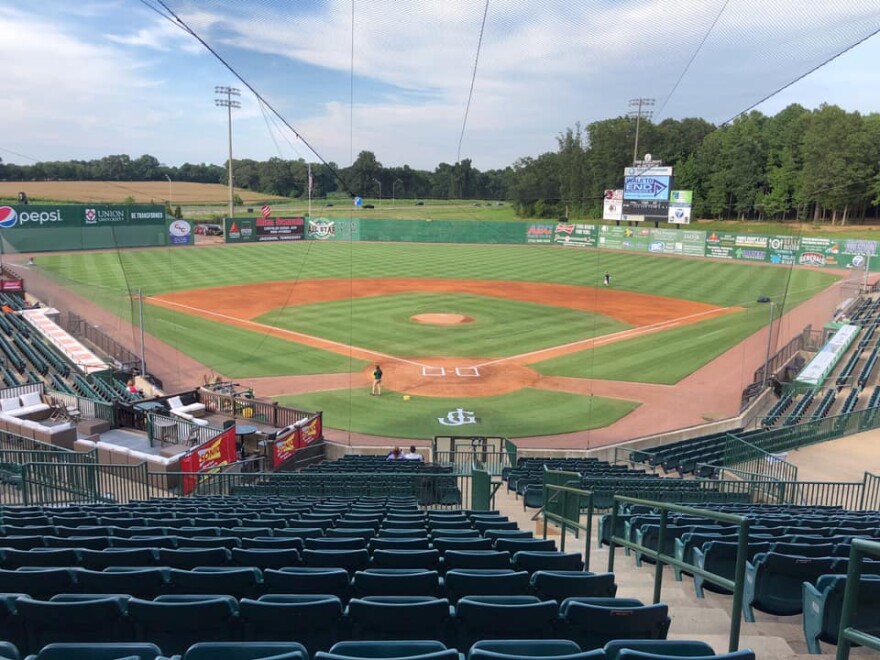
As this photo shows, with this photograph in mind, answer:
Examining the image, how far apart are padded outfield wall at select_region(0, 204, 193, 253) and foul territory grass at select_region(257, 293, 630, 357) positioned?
17.6m

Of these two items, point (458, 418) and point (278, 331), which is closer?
point (458, 418)

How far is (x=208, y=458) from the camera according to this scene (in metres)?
14.2

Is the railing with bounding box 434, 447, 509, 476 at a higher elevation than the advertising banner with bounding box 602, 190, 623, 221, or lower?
lower

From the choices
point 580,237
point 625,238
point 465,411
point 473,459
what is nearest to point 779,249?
point 625,238

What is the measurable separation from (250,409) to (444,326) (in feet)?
51.6

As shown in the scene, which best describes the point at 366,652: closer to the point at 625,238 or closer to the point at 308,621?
the point at 308,621

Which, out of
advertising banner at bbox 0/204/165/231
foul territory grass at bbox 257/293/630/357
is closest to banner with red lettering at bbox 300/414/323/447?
foul territory grass at bbox 257/293/630/357

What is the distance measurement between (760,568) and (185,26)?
795 centimetres

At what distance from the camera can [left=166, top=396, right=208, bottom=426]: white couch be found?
17.5 m

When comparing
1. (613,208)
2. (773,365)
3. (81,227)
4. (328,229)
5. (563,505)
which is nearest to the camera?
(563,505)

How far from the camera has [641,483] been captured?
11266 mm

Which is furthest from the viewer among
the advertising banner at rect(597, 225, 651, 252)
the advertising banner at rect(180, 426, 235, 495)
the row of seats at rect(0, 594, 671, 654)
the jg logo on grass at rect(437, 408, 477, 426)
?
the advertising banner at rect(597, 225, 651, 252)

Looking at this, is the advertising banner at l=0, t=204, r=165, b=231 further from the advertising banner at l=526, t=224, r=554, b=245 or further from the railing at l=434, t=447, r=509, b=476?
the railing at l=434, t=447, r=509, b=476

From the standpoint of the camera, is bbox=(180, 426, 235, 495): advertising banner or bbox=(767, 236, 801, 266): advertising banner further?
bbox=(767, 236, 801, 266): advertising banner
